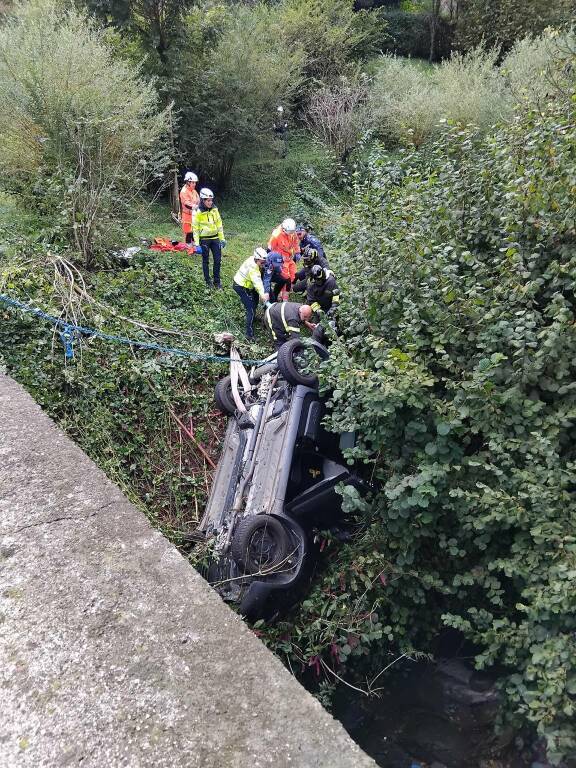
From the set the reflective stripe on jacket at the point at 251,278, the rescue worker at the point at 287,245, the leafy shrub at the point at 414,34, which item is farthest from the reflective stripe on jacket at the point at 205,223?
the leafy shrub at the point at 414,34

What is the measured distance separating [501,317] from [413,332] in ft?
1.80

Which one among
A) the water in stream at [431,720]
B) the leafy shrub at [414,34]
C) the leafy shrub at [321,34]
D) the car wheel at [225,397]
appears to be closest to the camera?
the water in stream at [431,720]

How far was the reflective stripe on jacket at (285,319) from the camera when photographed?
288 inches

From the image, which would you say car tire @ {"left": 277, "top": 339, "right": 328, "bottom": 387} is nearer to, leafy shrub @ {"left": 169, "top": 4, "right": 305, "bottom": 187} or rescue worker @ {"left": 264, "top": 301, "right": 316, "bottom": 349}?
rescue worker @ {"left": 264, "top": 301, "right": 316, "bottom": 349}

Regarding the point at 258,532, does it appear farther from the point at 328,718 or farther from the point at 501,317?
the point at 328,718

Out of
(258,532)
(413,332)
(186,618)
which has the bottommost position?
(258,532)

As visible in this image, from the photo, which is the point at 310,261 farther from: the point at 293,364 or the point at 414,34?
the point at 414,34

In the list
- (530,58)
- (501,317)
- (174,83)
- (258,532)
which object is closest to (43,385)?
(258,532)

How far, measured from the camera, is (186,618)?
1.96 m

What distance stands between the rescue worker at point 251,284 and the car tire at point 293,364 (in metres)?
3.13

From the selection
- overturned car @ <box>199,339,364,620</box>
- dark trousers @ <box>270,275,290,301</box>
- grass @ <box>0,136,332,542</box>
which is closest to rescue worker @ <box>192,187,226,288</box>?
grass @ <box>0,136,332,542</box>

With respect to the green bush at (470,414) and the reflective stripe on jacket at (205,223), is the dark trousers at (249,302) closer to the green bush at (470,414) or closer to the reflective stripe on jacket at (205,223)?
the reflective stripe on jacket at (205,223)

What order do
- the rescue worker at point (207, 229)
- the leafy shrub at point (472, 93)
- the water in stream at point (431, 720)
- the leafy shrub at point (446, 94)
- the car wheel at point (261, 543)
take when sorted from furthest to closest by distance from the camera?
the leafy shrub at point (446, 94), the leafy shrub at point (472, 93), the rescue worker at point (207, 229), the car wheel at point (261, 543), the water in stream at point (431, 720)

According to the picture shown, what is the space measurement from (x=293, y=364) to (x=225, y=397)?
1446mm
